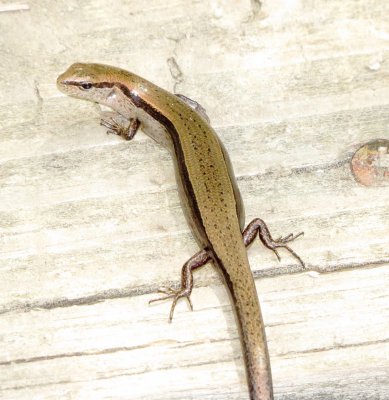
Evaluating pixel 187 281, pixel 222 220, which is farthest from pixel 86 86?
pixel 187 281

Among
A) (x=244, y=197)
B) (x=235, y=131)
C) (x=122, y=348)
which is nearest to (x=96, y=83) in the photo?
(x=235, y=131)

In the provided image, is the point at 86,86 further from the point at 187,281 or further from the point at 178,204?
the point at 187,281

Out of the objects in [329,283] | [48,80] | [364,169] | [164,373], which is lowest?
[164,373]

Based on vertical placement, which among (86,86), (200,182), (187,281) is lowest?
(187,281)

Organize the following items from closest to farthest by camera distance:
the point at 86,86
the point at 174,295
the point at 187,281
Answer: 1. the point at 174,295
2. the point at 187,281
3. the point at 86,86

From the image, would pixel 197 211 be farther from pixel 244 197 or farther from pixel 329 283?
pixel 329 283

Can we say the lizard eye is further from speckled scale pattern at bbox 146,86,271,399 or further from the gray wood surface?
speckled scale pattern at bbox 146,86,271,399

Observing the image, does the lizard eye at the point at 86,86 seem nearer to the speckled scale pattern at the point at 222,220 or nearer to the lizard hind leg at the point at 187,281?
the speckled scale pattern at the point at 222,220

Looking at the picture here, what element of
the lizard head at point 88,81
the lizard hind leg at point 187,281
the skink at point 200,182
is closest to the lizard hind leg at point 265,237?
the skink at point 200,182
